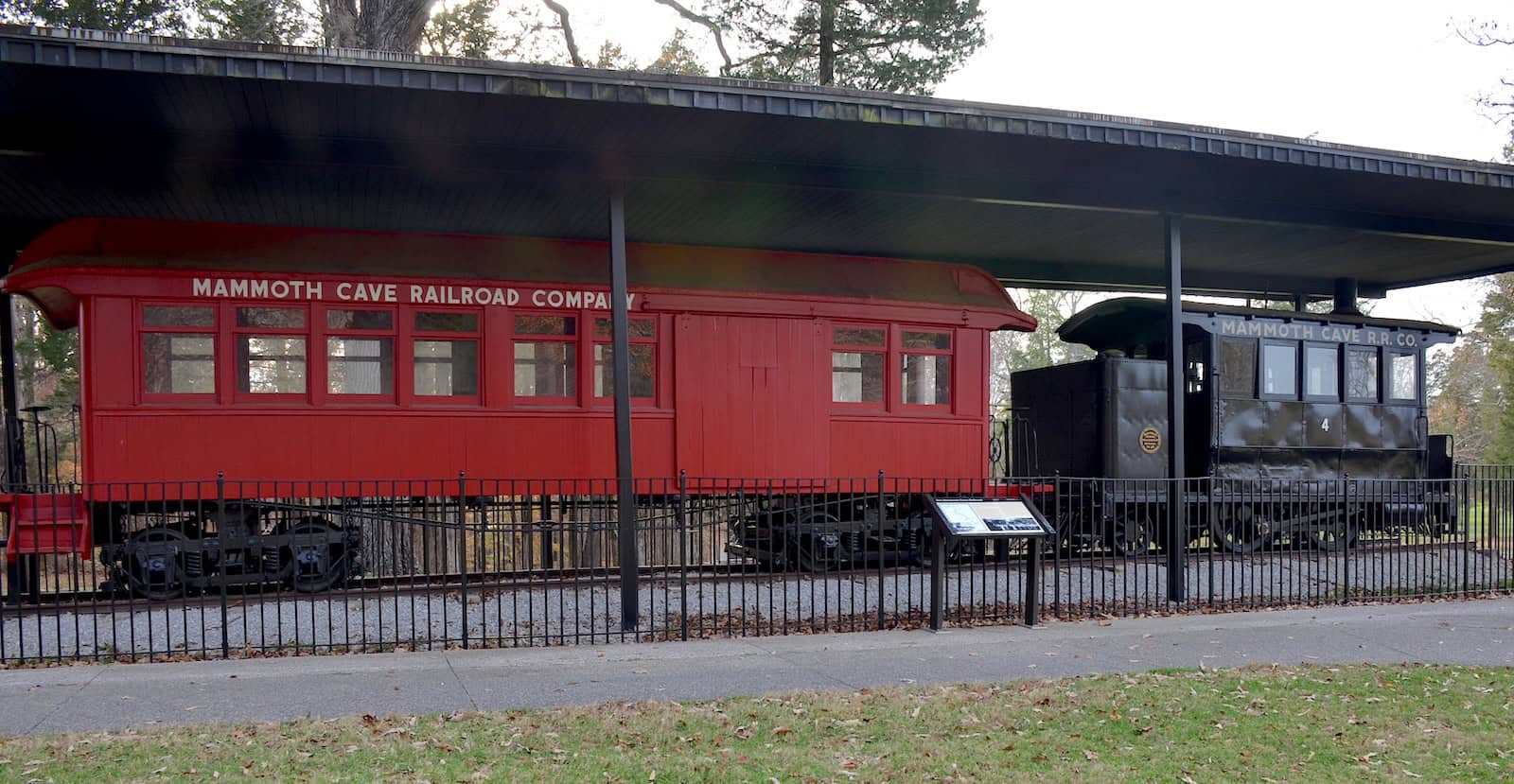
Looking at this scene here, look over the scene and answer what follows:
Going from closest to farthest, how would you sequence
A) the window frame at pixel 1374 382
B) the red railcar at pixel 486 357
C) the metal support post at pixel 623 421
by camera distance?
the metal support post at pixel 623 421 → the red railcar at pixel 486 357 → the window frame at pixel 1374 382

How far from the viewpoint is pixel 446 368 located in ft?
35.3

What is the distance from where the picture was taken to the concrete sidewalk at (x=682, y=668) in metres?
6.07

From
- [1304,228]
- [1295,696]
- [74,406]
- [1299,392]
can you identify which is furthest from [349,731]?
[1299,392]

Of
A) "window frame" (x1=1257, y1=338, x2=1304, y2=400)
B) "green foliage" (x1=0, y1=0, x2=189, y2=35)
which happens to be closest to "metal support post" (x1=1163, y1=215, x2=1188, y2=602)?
"window frame" (x1=1257, y1=338, x2=1304, y2=400)

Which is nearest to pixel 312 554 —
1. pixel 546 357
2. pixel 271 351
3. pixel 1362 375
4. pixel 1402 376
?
pixel 271 351

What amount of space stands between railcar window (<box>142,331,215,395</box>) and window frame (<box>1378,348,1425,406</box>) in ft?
44.9

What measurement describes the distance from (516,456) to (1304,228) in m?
8.75

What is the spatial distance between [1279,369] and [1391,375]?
1988 mm

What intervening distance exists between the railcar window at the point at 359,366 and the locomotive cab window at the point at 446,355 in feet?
0.86

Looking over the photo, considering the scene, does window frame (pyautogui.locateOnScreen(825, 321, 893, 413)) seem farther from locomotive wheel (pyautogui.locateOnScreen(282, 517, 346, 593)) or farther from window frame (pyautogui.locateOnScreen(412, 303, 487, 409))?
locomotive wheel (pyautogui.locateOnScreen(282, 517, 346, 593))

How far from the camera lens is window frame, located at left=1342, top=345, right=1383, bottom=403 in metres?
14.2

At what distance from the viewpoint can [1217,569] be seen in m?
12.4

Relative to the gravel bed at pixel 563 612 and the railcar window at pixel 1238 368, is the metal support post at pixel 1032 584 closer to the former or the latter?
the gravel bed at pixel 563 612

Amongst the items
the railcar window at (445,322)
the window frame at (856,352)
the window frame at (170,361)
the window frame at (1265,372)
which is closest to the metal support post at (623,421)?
the railcar window at (445,322)
